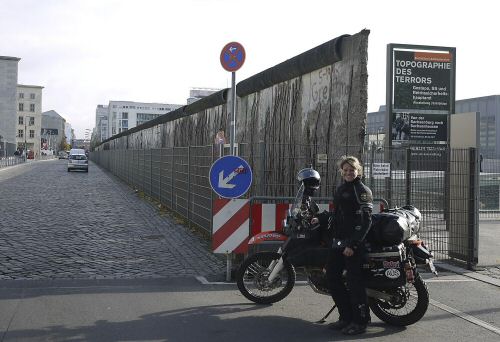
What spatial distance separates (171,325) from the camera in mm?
5656

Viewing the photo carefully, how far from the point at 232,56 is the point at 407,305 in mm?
4857

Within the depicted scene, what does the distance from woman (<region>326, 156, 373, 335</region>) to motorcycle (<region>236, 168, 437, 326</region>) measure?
0.72ft

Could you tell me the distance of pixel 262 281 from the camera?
651 centimetres

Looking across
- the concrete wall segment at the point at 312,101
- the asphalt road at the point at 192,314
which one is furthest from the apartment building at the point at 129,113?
the asphalt road at the point at 192,314

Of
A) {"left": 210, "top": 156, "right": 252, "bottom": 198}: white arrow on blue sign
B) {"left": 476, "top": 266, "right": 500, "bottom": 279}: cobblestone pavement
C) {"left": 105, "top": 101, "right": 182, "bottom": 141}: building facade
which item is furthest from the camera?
{"left": 105, "top": 101, "right": 182, "bottom": 141}: building facade

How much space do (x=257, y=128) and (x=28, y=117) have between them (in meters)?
132

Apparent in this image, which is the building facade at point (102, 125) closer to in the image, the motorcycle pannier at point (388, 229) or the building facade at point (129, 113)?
the building facade at point (129, 113)

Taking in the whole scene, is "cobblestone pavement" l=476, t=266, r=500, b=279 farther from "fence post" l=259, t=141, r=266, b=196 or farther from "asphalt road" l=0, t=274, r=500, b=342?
"fence post" l=259, t=141, r=266, b=196

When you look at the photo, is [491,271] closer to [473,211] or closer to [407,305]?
[473,211]

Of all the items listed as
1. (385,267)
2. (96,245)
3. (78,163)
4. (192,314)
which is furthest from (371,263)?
(78,163)

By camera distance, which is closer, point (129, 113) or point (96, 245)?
point (96, 245)

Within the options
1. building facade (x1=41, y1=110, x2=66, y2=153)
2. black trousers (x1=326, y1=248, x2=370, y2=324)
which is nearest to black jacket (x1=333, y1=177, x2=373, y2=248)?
black trousers (x1=326, y1=248, x2=370, y2=324)

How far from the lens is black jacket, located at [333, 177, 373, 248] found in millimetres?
5426

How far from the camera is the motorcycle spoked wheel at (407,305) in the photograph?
576 cm
